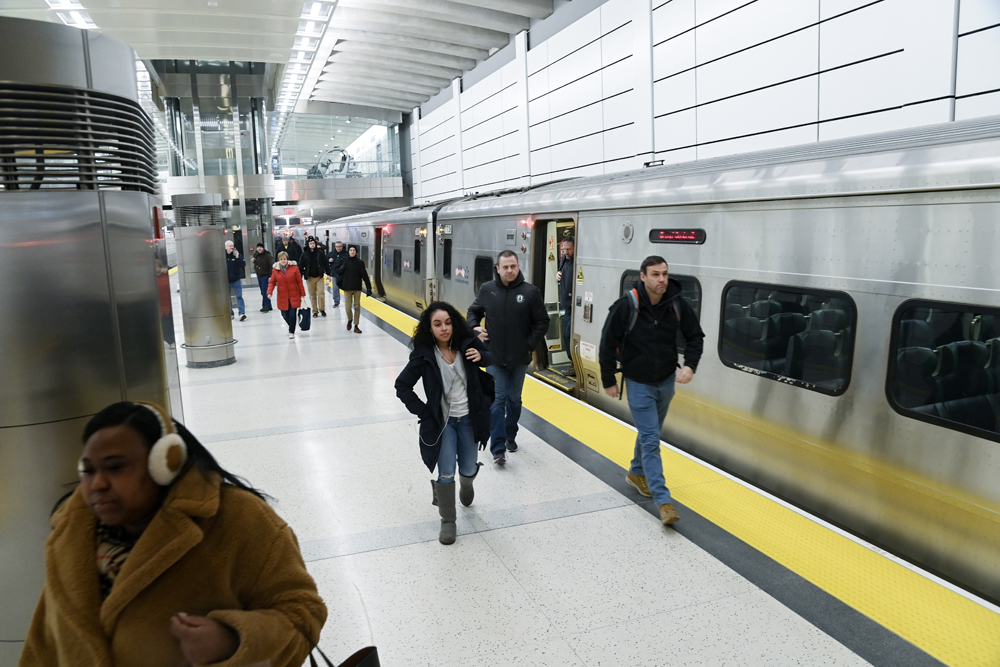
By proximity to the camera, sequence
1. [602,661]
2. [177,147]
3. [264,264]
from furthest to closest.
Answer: [177,147]
[264,264]
[602,661]

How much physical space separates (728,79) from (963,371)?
30.1 feet

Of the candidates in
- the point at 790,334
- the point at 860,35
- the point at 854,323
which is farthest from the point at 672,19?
the point at 854,323

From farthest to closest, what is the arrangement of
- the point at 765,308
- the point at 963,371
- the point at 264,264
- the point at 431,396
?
1. the point at 264,264
2. the point at 765,308
3. the point at 431,396
4. the point at 963,371

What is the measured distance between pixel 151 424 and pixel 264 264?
678 inches

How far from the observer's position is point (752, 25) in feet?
35.6

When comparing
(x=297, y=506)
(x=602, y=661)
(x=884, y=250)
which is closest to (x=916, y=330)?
(x=884, y=250)

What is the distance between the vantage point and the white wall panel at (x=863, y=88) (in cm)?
861

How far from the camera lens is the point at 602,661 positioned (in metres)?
3.34

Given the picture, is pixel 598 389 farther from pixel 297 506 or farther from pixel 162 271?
pixel 162 271

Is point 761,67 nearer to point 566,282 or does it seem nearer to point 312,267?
point 566,282

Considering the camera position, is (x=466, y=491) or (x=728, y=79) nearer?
(x=466, y=491)

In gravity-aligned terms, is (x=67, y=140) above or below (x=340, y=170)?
below

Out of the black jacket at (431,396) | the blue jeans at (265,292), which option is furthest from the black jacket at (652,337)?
the blue jeans at (265,292)

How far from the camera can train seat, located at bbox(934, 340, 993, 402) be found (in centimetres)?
360
